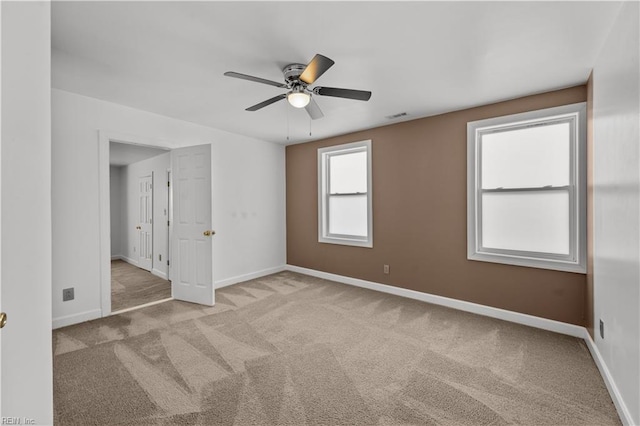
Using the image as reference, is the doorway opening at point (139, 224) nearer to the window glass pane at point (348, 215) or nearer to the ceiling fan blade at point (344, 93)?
the window glass pane at point (348, 215)

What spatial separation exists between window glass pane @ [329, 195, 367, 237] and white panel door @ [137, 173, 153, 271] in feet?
11.7

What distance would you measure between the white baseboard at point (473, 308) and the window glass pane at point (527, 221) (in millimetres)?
732

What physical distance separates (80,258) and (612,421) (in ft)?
15.5

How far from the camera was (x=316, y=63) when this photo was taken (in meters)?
1.92

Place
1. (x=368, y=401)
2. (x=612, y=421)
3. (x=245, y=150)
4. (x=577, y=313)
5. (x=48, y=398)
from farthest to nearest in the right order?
(x=245, y=150)
(x=577, y=313)
(x=368, y=401)
(x=612, y=421)
(x=48, y=398)

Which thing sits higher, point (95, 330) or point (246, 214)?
point (246, 214)

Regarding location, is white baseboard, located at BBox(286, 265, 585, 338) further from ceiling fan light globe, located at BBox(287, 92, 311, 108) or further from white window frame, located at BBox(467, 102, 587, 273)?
ceiling fan light globe, located at BBox(287, 92, 311, 108)

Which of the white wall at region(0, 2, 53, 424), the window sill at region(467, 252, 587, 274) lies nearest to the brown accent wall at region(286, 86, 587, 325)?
the window sill at region(467, 252, 587, 274)

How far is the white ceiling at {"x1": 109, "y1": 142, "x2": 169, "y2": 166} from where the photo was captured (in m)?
4.79

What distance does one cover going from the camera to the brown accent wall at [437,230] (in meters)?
3.01

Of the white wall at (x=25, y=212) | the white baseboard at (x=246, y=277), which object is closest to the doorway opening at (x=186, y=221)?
the white baseboard at (x=246, y=277)

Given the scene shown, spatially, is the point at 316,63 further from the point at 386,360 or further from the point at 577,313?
the point at 577,313

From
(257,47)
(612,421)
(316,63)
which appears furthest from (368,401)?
(257,47)

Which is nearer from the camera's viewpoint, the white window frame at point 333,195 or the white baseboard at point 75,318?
the white baseboard at point 75,318
